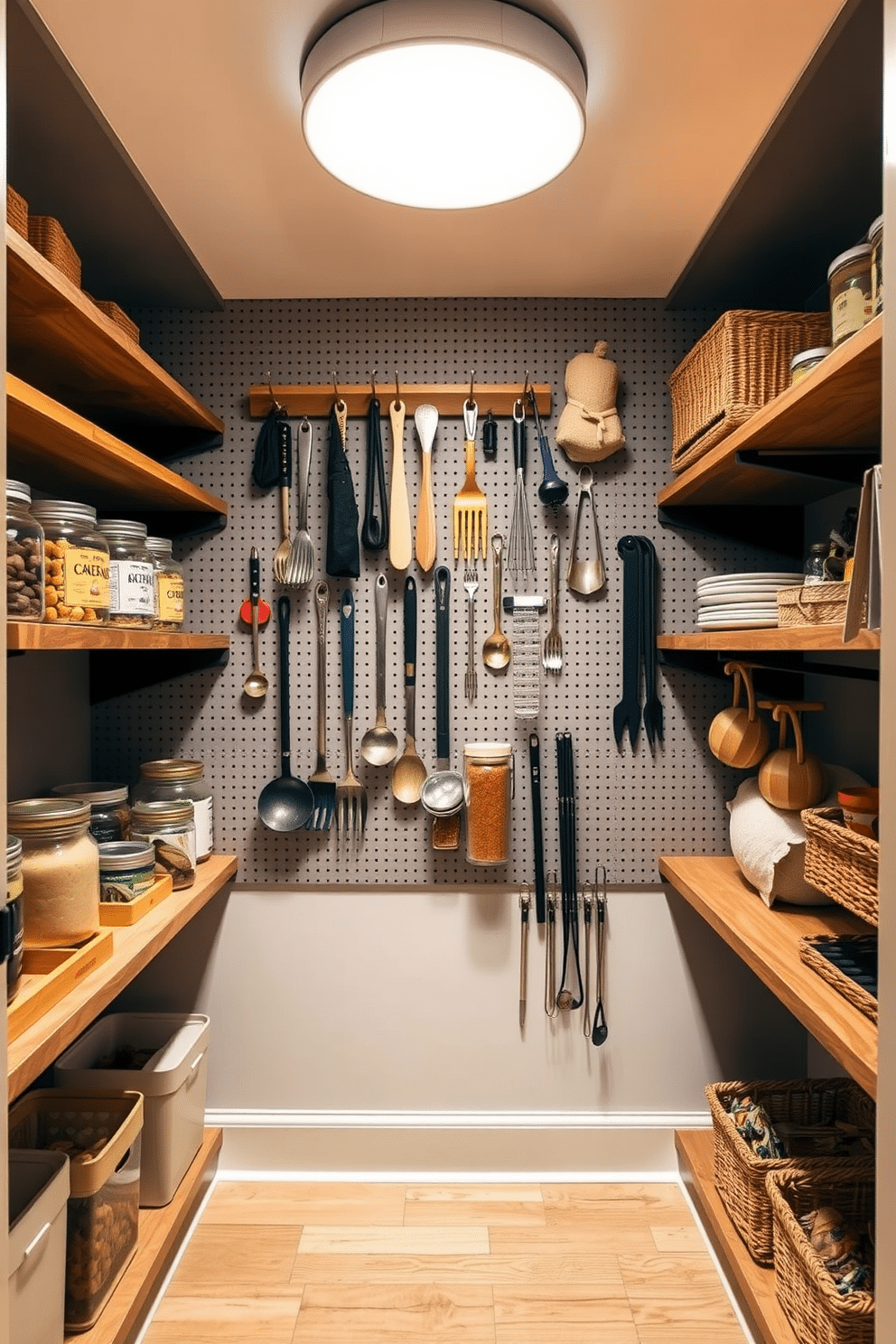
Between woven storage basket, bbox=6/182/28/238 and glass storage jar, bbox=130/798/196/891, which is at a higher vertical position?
woven storage basket, bbox=6/182/28/238

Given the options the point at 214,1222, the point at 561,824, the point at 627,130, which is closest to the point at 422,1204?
the point at 214,1222

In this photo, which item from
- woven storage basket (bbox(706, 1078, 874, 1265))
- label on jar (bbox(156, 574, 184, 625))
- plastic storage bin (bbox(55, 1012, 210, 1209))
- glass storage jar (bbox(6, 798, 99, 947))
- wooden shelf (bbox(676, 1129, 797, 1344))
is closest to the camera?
glass storage jar (bbox(6, 798, 99, 947))

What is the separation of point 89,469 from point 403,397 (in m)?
0.82

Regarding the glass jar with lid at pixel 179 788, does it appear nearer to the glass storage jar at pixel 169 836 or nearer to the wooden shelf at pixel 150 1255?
the glass storage jar at pixel 169 836

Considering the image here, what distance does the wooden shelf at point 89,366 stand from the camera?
1.23m

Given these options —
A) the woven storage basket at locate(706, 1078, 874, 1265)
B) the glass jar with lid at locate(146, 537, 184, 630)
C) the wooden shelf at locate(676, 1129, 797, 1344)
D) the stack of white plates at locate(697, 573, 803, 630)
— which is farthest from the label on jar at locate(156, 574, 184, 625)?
the wooden shelf at locate(676, 1129, 797, 1344)

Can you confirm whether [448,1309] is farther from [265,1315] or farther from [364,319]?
[364,319]

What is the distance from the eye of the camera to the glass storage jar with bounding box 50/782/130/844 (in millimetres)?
1851

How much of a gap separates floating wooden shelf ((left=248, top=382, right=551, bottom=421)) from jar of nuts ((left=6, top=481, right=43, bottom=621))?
106 cm

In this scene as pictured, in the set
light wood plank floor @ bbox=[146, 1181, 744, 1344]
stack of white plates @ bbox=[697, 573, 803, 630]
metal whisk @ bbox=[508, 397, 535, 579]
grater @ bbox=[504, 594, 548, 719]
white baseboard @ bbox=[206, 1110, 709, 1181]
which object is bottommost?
light wood plank floor @ bbox=[146, 1181, 744, 1344]

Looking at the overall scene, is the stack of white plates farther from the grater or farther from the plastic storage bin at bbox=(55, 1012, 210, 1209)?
the plastic storage bin at bbox=(55, 1012, 210, 1209)

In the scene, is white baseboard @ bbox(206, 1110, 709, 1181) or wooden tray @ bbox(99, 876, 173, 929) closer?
wooden tray @ bbox(99, 876, 173, 929)

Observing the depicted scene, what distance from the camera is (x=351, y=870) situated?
88.4 inches

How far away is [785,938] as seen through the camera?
5.05 ft
